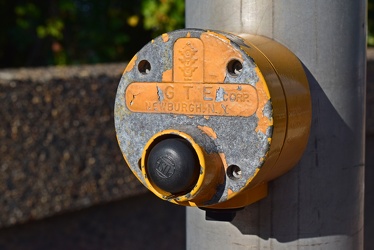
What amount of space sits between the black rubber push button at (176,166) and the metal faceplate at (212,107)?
0.02m

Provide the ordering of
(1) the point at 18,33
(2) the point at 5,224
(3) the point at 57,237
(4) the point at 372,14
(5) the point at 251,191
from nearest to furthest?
(5) the point at 251,191
(2) the point at 5,224
(3) the point at 57,237
(1) the point at 18,33
(4) the point at 372,14

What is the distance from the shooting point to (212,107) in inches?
54.3

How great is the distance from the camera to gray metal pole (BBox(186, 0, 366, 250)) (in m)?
1.48

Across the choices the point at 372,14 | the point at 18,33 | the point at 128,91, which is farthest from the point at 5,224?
the point at 372,14

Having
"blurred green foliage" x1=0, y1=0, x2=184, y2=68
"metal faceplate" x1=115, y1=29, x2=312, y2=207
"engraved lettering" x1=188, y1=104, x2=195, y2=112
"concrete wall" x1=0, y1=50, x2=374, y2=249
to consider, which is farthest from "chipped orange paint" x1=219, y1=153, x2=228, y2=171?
"blurred green foliage" x1=0, y1=0, x2=184, y2=68

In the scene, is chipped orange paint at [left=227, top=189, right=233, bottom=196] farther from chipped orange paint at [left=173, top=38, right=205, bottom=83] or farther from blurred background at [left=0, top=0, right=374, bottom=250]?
blurred background at [left=0, top=0, right=374, bottom=250]

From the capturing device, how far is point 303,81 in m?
1.44

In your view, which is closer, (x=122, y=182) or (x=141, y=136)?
(x=141, y=136)

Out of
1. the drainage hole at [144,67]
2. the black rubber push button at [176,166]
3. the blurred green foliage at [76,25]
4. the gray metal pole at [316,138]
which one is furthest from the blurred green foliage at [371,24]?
the black rubber push button at [176,166]

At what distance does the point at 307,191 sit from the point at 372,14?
5.82 metres

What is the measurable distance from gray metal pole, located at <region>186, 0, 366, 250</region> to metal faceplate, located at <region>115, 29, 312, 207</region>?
0.10 metres

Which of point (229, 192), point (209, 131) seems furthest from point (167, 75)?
point (229, 192)

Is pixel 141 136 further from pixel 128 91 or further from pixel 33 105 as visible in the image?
pixel 33 105

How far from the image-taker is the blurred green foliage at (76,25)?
6.00m
